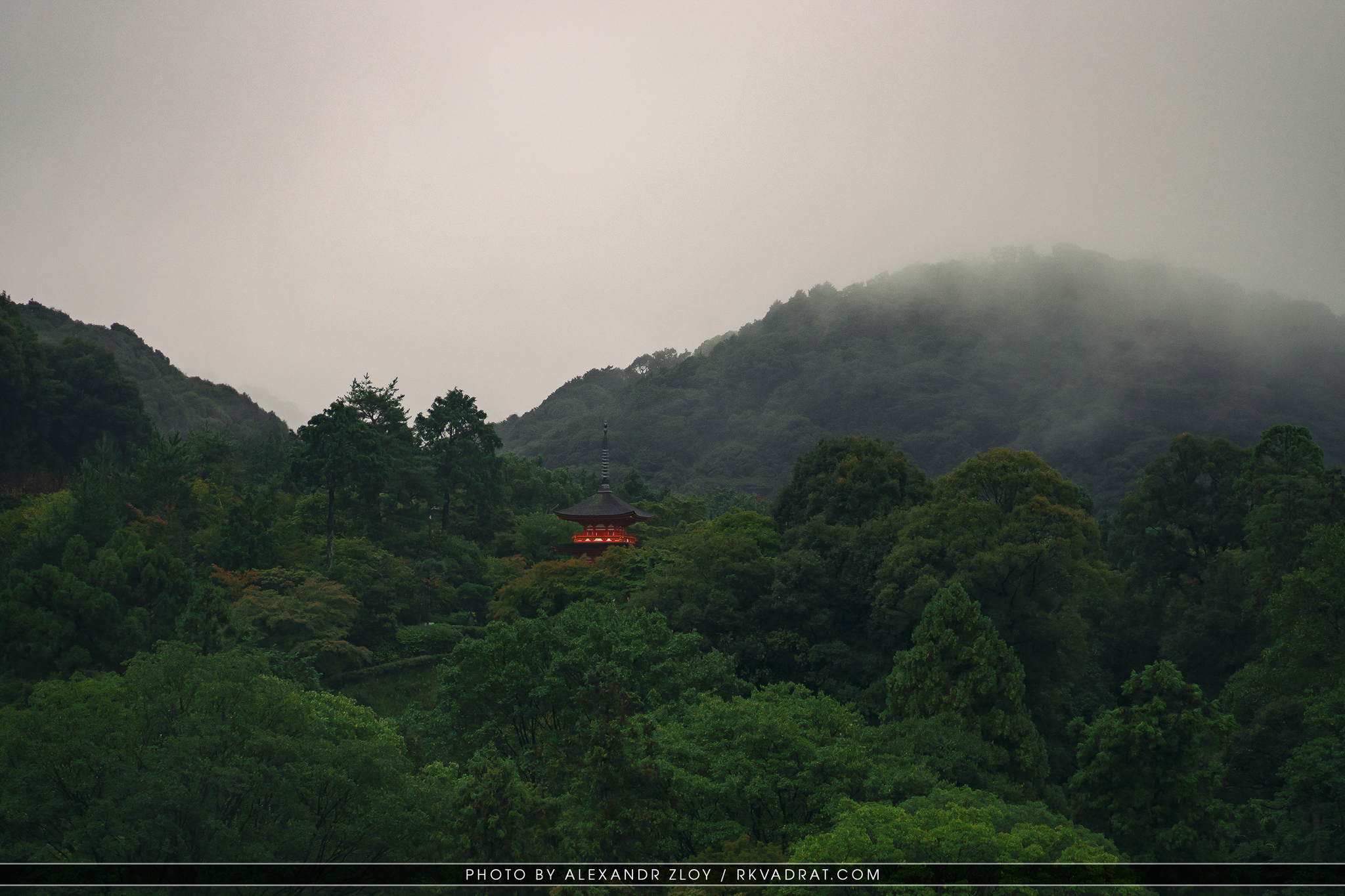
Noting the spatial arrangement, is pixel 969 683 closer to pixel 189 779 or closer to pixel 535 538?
pixel 189 779

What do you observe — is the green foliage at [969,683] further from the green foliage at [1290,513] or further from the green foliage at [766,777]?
the green foliage at [1290,513]

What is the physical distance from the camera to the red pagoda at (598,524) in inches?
1613

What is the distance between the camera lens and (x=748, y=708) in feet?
57.4

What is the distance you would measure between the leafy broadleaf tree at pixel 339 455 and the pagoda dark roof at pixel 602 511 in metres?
7.63

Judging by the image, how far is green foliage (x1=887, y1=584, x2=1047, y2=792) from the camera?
806 inches

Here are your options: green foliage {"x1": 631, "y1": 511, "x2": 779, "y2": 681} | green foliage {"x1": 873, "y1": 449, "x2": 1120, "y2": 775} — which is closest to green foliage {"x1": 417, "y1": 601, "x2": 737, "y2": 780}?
green foliage {"x1": 631, "y1": 511, "x2": 779, "y2": 681}

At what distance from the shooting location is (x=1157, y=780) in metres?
18.2

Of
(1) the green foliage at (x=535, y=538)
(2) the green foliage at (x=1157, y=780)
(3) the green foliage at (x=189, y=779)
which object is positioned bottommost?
(2) the green foliage at (x=1157, y=780)

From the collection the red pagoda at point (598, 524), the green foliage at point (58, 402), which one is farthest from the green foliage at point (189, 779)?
the green foliage at point (58, 402)

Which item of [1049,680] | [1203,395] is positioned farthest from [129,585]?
[1203,395]

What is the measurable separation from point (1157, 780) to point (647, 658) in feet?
33.8

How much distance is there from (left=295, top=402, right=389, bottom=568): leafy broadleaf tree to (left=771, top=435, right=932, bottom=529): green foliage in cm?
1643

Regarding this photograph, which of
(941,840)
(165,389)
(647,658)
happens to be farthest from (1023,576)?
(165,389)

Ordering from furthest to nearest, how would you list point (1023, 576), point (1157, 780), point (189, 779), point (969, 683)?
point (1023, 576) < point (969, 683) < point (1157, 780) < point (189, 779)
